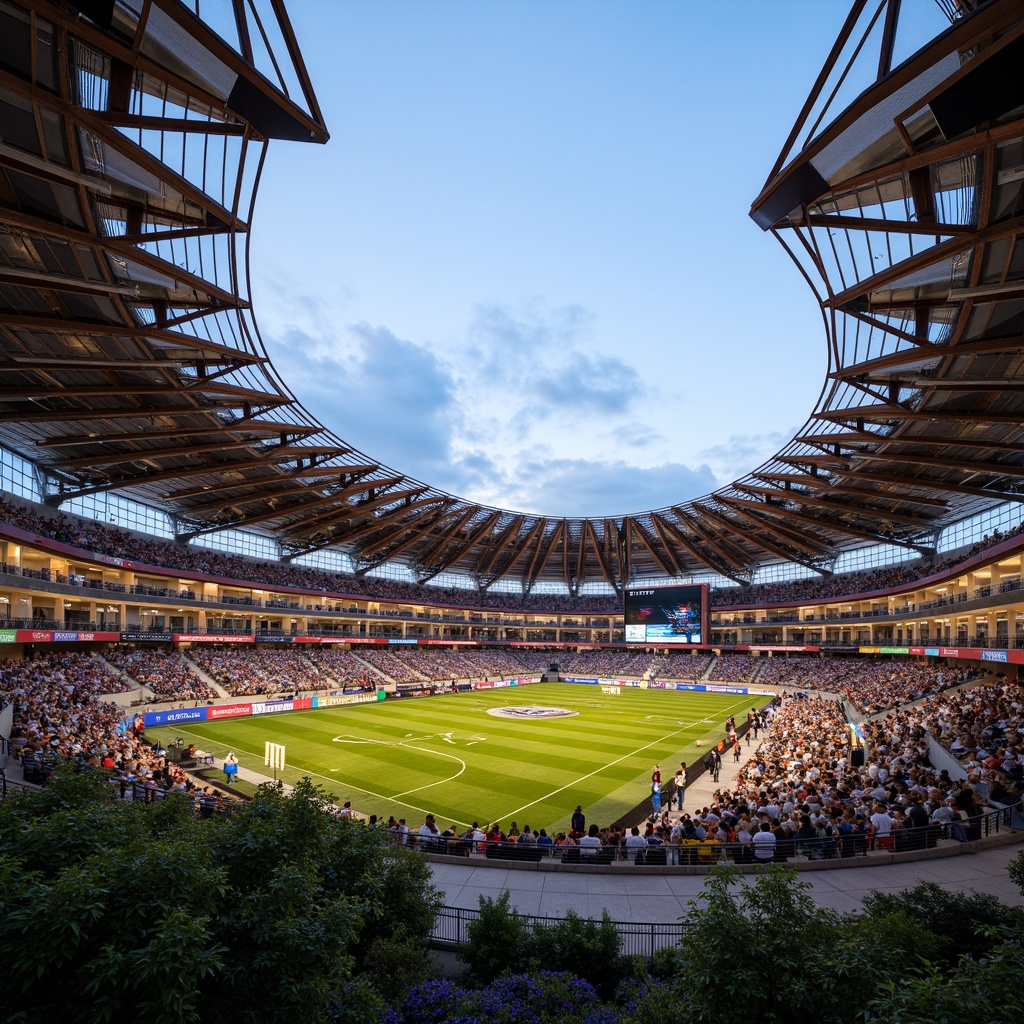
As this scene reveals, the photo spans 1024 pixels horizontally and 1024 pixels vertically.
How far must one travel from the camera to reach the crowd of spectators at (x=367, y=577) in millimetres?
42844

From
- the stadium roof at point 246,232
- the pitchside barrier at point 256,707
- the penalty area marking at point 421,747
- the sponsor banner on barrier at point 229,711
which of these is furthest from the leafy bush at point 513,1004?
the sponsor banner on barrier at point 229,711

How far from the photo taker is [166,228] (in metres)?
23.3

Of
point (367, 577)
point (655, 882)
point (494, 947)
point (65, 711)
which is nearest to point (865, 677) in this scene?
point (655, 882)

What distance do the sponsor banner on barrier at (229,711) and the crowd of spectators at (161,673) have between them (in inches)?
83.2

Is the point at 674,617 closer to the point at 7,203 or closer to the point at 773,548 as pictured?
the point at 773,548

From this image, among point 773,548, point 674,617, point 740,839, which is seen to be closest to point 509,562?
point 674,617

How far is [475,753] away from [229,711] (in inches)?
817

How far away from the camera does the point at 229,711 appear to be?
144 feet

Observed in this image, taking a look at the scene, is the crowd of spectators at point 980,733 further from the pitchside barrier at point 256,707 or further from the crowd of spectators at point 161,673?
the crowd of spectators at point 161,673

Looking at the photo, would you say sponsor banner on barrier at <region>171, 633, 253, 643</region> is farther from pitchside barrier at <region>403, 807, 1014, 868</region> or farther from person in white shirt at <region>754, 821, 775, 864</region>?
person in white shirt at <region>754, 821, 775, 864</region>

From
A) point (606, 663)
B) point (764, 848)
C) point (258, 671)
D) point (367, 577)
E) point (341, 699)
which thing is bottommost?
point (606, 663)

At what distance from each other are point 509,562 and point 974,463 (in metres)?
65.5

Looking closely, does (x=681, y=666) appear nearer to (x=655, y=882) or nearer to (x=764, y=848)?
(x=764, y=848)

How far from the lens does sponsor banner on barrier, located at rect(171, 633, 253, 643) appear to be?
174 ft
